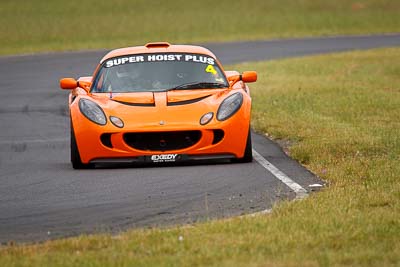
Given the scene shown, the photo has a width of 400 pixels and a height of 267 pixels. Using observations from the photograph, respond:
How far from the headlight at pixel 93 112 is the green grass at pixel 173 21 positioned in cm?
3023

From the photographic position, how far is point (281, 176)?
464 inches

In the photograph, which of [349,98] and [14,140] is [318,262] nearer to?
[14,140]

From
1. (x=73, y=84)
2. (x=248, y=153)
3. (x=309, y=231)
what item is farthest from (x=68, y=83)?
(x=309, y=231)

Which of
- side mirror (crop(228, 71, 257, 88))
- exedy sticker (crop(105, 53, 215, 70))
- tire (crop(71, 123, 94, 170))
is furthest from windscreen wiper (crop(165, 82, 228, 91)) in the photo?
tire (crop(71, 123, 94, 170))

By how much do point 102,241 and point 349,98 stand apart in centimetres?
1344

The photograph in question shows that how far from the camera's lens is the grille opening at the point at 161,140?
1279 cm

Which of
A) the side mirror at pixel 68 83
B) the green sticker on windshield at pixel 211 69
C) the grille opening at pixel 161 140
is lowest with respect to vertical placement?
the grille opening at pixel 161 140

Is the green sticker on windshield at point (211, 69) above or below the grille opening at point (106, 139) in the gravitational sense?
above

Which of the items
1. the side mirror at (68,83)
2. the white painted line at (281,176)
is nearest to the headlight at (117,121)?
the side mirror at (68,83)

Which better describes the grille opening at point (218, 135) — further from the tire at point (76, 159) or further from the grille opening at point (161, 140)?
the tire at point (76, 159)

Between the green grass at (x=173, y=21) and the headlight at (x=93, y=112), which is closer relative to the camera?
the headlight at (x=93, y=112)

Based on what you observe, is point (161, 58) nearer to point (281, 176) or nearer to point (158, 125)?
point (158, 125)

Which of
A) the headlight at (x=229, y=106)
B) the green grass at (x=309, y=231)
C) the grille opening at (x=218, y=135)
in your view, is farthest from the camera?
the headlight at (x=229, y=106)

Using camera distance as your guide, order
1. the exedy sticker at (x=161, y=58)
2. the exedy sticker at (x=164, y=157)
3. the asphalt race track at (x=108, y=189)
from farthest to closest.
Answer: the exedy sticker at (x=161, y=58) < the exedy sticker at (x=164, y=157) < the asphalt race track at (x=108, y=189)
